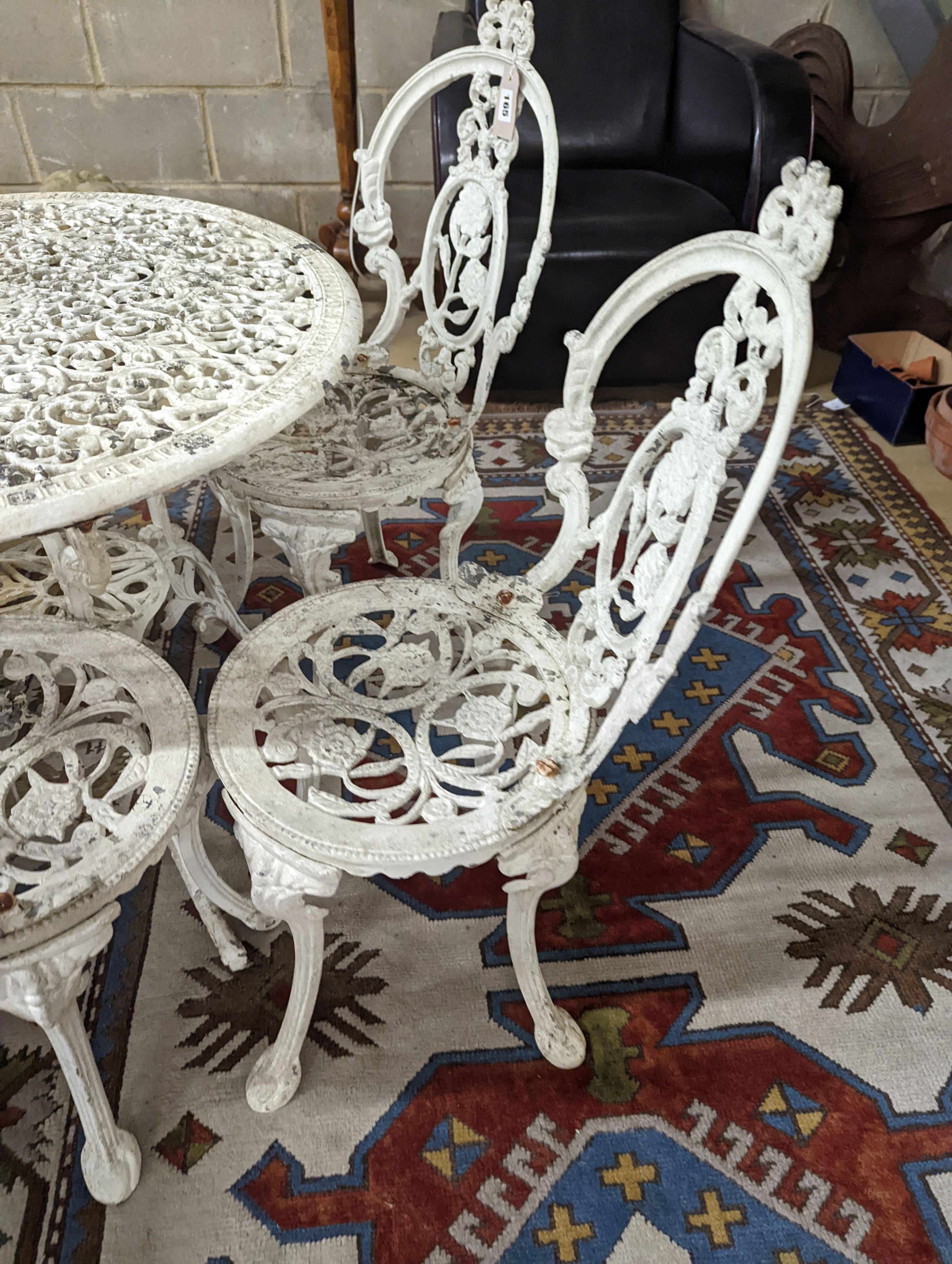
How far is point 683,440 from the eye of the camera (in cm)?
87

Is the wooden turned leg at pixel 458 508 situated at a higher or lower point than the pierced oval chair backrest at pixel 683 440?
lower

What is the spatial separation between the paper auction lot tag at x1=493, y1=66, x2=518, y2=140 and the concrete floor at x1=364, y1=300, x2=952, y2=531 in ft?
2.40

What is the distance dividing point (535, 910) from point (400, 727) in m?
0.31

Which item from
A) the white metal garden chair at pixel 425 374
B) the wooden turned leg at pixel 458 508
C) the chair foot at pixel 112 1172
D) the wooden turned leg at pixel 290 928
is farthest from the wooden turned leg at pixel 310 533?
the chair foot at pixel 112 1172

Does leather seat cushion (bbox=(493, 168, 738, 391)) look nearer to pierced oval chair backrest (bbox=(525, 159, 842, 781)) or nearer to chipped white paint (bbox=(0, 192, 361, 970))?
chipped white paint (bbox=(0, 192, 361, 970))

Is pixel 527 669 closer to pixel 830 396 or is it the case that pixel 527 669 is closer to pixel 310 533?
pixel 310 533

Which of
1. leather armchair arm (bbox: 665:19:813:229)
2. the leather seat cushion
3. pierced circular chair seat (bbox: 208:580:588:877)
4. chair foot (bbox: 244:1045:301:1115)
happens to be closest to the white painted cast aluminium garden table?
pierced circular chair seat (bbox: 208:580:588:877)

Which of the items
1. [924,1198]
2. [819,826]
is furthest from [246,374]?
[924,1198]

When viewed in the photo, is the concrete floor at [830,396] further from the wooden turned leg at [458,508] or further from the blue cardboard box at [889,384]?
the wooden turned leg at [458,508]

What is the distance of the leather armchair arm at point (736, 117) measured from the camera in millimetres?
2268

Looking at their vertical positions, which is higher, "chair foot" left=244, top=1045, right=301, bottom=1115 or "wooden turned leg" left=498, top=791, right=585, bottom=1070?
"wooden turned leg" left=498, top=791, right=585, bottom=1070

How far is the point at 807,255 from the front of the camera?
725 millimetres

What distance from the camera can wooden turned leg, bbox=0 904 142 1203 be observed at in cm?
83

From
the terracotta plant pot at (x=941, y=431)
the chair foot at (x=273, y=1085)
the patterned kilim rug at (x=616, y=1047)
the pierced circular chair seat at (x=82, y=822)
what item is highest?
the pierced circular chair seat at (x=82, y=822)
